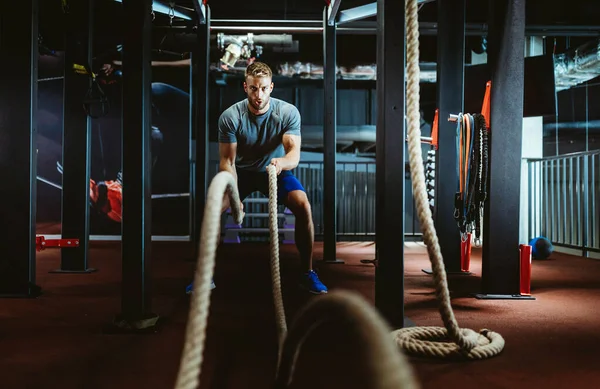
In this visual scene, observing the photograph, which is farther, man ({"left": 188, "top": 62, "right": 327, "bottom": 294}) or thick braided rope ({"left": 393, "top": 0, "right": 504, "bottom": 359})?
man ({"left": 188, "top": 62, "right": 327, "bottom": 294})

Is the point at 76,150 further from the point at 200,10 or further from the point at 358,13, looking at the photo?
the point at 358,13

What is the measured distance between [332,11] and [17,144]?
3383 mm

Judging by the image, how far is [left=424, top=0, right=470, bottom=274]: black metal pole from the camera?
15.2 ft

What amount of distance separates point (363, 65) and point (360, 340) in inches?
317

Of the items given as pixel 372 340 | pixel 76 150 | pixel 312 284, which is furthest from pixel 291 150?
pixel 372 340

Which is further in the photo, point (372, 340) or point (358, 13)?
point (358, 13)

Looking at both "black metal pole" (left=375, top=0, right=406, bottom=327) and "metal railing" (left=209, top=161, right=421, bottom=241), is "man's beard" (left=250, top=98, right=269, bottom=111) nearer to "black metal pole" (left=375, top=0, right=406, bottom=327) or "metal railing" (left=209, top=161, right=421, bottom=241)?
"black metal pole" (left=375, top=0, right=406, bottom=327)

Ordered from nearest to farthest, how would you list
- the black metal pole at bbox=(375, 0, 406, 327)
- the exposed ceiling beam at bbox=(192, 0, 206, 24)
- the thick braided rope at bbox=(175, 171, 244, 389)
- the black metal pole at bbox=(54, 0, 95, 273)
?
the thick braided rope at bbox=(175, 171, 244, 389), the black metal pole at bbox=(375, 0, 406, 327), the black metal pole at bbox=(54, 0, 95, 273), the exposed ceiling beam at bbox=(192, 0, 206, 24)

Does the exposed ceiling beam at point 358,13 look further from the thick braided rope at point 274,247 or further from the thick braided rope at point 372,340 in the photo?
the thick braided rope at point 372,340

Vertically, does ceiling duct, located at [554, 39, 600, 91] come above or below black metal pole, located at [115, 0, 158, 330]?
above

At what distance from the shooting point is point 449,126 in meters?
4.66

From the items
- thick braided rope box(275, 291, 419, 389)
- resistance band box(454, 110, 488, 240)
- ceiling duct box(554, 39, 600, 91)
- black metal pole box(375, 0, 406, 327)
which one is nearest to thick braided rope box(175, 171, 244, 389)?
thick braided rope box(275, 291, 419, 389)

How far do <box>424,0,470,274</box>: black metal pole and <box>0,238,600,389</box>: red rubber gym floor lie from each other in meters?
0.44

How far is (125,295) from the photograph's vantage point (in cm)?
246
